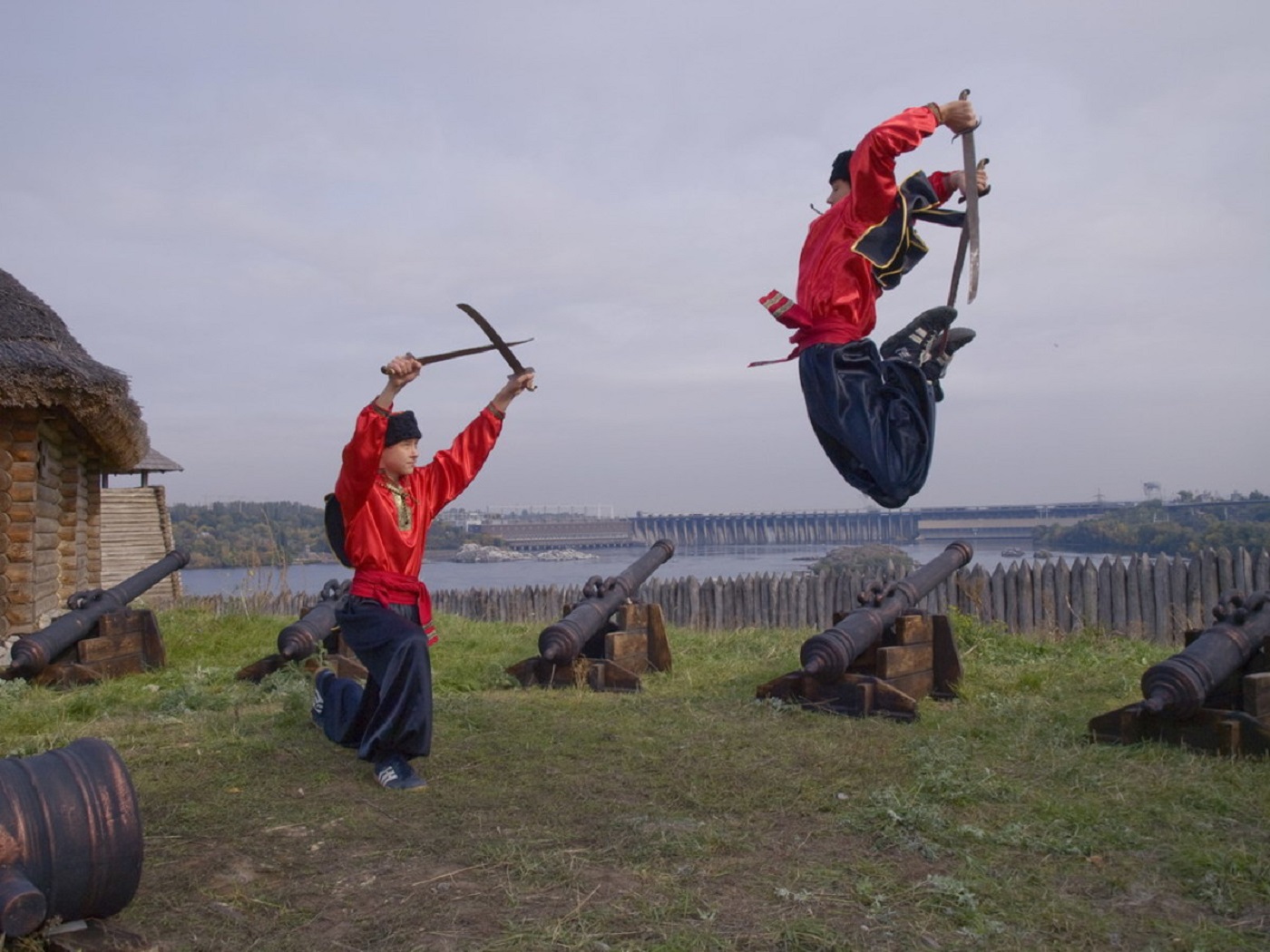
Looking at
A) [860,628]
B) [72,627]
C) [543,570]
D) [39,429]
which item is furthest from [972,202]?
[543,570]

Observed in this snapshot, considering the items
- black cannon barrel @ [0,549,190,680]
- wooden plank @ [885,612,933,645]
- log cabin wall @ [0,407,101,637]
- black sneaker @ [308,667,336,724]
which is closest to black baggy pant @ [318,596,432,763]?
black sneaker @ [308,667,336,724]

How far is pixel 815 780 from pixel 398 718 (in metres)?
2.23

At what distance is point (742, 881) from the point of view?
4.18m

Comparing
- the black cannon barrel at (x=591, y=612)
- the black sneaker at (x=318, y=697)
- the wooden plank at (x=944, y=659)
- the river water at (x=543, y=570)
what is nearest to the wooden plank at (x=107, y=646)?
the river water at (x=543, y=570)

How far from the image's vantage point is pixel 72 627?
9.41 meters

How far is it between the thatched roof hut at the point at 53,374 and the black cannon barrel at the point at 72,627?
1.76m

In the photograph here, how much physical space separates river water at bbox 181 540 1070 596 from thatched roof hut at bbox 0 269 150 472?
3.11 meters

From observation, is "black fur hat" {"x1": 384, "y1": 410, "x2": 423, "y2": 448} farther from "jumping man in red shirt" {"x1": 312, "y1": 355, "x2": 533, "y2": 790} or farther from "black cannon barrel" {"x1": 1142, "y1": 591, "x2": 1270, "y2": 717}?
"black cannon barrel" {"x1": 1142, "y1": 591, "x2": 1270, "y2": 717}

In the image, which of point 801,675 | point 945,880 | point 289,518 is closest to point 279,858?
point 945,880

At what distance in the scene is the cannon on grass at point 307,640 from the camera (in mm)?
8969

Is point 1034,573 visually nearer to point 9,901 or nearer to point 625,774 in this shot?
point 625,774

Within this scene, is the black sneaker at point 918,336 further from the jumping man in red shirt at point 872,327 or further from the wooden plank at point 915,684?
the wooden plank at point 915,684

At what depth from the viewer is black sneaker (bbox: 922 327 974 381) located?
157 inches

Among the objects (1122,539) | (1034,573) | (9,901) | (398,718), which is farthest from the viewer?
(1122,539)
